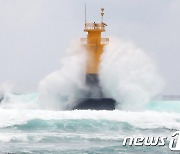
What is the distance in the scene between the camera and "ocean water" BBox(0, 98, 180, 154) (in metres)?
18.3

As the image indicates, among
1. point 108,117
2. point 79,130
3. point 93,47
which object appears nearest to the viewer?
point 79,130

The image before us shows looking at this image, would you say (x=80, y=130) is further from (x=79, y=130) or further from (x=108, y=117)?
(x=108, y=117)

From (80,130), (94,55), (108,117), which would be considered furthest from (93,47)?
(80,130)

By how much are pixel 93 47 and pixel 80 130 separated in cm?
889

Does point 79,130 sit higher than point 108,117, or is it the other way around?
point 79,130

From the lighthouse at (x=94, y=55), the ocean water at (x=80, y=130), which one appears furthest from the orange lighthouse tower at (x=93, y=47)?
the ocean water at (x=80, y=130)

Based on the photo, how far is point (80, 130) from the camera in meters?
22.6

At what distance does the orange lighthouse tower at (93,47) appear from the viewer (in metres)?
30.6

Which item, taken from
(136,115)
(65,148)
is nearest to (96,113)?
(136,115)

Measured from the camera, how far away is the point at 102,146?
18734 mm

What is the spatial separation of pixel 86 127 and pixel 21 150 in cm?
595

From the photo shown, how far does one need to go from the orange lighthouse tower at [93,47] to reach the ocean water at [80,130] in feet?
9.89

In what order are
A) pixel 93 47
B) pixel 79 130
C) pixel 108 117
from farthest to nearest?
1. pixel 93 47
2. pixel 108 117
3. pixel 79 130

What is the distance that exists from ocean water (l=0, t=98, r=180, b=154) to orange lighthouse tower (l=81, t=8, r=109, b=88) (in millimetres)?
3014
